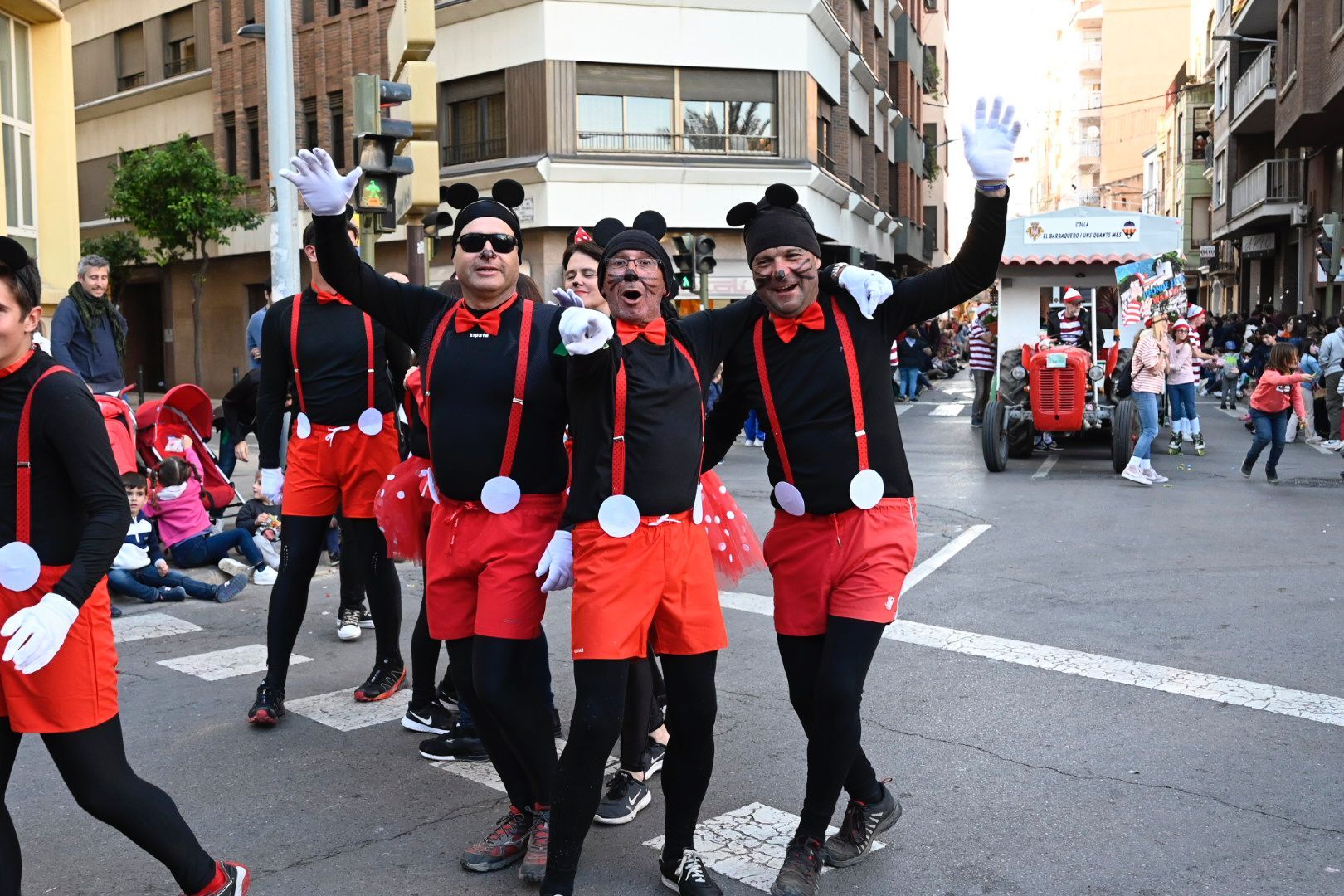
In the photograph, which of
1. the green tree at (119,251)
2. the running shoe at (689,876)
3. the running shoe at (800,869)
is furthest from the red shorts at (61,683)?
the green tree at (119,251)

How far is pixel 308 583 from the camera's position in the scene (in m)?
5.62

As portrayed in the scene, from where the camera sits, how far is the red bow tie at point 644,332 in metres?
3.76

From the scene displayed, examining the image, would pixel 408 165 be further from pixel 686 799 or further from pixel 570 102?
pixel 570 102

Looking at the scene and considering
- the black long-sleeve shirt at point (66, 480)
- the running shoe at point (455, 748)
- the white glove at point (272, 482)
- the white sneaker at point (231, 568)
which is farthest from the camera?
the white sneaker at point (231, 568)

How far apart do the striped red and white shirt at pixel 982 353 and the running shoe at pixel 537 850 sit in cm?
1713

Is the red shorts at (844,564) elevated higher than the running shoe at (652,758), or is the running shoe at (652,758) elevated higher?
the red shorts at (844,564)

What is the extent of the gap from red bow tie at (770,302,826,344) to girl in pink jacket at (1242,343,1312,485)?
10638 mm

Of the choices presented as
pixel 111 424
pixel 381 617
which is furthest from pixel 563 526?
pixel 111 424

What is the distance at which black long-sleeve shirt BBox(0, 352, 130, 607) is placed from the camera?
10.4 ft

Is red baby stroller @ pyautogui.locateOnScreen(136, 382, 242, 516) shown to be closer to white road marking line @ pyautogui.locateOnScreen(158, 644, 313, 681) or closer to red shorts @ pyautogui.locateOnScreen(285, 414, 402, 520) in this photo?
white road marking line @ pyautogui.locateOnScreen(158, 644, 313, 681)

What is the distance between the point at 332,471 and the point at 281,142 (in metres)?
6.47

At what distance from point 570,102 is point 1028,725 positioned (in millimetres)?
22306

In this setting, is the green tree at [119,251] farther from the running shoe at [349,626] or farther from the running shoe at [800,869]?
the running shoe at [800,869]

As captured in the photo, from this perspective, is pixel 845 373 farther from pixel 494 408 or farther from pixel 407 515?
pixel 407 515
